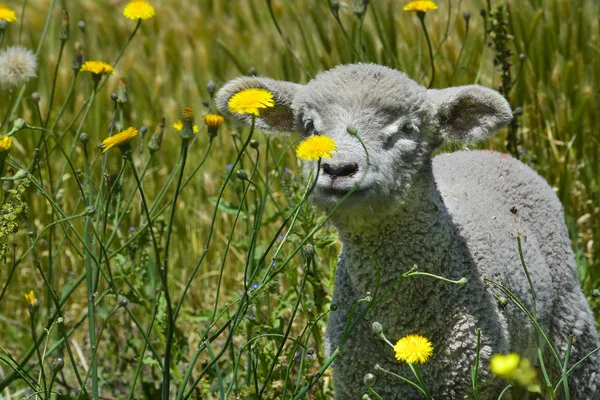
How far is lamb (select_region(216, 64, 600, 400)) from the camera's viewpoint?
342 cm

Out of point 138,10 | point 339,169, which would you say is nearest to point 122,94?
point 138,10

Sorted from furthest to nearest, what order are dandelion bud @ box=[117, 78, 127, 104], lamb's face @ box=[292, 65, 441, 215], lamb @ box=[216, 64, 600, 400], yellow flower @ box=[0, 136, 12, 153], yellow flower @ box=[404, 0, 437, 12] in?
yellow flower @ box=[404, 0, 437, 12], dandelion bud @ box=[117, 78, 127, 104], lamb @ box=[216, 64, 600, 400], lamb's face @ box=[292, 65, 441, 215], yellow flower @ box=[0, 136, 12, 153]

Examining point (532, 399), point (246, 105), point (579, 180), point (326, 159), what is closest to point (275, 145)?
point (579, 180)

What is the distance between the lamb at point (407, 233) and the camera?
3.42m

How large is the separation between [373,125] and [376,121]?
22 mm

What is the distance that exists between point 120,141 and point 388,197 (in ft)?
3.54

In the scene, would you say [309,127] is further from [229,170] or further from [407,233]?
[229,170]

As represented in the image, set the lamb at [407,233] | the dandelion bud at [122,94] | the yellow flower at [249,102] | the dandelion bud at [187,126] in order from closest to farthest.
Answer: the dandelion bud at [187,126] → the yellow flower at [249,102] → the lamb at [407,233] → the dandelion bud at [122,94]

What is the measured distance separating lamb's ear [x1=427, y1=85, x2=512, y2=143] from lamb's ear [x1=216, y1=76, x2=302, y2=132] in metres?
0.54

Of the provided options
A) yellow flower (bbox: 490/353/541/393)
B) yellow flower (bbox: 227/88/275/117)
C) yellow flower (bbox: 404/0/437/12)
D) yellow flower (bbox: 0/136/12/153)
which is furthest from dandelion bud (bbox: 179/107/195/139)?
yellow flower (bbox: 404/0/437/12)

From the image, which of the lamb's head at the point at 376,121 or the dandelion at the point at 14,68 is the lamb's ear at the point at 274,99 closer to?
the lamb's head at the point at 376,121

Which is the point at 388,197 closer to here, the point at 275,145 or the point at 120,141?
the point at 120,141

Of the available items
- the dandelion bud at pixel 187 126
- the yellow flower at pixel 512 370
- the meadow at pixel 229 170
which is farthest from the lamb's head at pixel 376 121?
the yellow flower at pixel 512 370

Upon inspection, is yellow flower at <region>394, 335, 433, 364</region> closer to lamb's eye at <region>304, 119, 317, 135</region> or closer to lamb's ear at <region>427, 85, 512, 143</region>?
lamb's eye at <region>304, 119, 317, 135</region>
